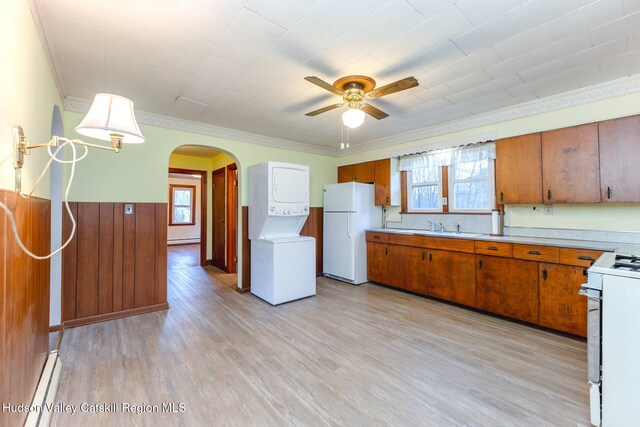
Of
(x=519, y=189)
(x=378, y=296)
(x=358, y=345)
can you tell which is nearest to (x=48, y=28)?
(x=358, y=345)

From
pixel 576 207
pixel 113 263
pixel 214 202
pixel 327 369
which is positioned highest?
pixel 214 202

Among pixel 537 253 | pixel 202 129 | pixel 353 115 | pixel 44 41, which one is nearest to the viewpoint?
pixel 44 41

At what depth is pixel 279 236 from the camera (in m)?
4.13

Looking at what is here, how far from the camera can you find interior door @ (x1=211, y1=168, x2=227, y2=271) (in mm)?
5977

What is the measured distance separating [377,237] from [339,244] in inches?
27.2

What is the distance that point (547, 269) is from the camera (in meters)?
2.81

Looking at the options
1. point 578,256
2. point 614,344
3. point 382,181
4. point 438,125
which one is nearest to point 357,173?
point 382,181

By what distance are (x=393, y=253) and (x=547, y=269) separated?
73.8 inches

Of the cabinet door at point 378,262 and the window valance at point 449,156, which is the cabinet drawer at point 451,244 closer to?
the cabinet door at point 378,262

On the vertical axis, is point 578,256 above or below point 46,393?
above

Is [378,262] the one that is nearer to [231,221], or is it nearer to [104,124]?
[231,221]

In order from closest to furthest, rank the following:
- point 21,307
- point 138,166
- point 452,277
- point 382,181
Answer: point 21,307
point 138,166
point 452,277
point 382,181

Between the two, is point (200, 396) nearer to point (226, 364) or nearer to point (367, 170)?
point (226, 364)

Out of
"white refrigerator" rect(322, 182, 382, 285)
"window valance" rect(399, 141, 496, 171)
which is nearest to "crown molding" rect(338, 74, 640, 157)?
"window valance" rect(399, 141, 496, 171)
